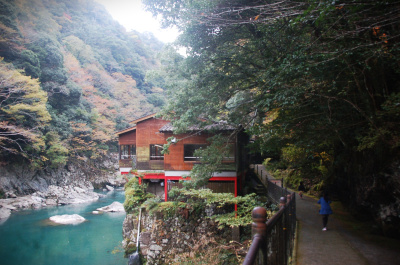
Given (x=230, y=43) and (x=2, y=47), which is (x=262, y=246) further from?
(x=2, y=47)

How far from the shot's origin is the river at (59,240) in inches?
604

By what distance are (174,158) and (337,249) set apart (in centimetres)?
1016

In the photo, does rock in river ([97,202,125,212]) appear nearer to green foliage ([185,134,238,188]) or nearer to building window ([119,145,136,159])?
building window ([119,145,136,159])

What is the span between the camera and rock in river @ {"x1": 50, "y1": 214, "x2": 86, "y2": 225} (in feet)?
68.4

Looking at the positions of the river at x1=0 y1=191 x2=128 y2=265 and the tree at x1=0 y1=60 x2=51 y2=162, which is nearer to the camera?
the river at x1=0 y1=191 x2=128 y2=265

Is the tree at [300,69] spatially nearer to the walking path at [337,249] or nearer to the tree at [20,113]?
the walking path at [337,249]

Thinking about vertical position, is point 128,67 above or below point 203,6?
above

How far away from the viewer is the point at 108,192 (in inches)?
1304

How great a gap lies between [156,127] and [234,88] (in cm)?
841

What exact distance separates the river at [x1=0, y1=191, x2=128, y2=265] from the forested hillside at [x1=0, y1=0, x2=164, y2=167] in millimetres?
6928

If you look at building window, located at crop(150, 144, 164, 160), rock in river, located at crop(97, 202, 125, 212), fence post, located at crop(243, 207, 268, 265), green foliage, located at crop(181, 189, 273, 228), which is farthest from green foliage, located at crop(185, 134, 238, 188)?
rock in river, located at crop(97, 202, 125, 212)

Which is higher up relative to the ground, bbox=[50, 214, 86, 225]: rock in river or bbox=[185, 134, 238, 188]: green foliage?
bbox=[185, 134, 238, 188]: green foliage

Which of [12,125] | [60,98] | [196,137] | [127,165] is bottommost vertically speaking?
[127,165]

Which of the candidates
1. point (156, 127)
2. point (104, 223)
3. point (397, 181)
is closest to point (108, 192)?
point (104, 223)
